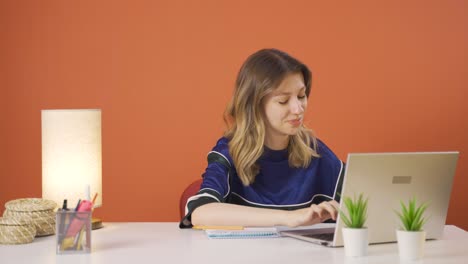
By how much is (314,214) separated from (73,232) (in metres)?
0.73

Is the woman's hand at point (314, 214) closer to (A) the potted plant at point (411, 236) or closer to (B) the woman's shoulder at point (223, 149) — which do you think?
(A) the potted plant at point (411, 236)

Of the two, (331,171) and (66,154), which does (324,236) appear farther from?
(66,154)

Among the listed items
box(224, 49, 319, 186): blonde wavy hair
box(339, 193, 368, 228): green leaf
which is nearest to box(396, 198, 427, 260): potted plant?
box(339, 193, 368, 228): green leaf

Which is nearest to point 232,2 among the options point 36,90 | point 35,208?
point 36,90

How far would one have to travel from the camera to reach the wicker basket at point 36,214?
2.38 metres

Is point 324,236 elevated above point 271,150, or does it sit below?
below

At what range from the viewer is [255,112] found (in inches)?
113

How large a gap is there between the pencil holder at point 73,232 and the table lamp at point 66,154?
0.48 m

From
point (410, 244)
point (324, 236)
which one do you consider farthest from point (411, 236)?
point (324, 236)

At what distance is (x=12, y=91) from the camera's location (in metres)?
3.91

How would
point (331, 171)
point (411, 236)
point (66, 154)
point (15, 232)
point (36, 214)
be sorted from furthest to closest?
point (331, 171) < point (66, 154) < point (36, 214) < point (15, 232) < point (411, 236)

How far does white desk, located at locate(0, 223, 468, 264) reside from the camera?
1.97 meters

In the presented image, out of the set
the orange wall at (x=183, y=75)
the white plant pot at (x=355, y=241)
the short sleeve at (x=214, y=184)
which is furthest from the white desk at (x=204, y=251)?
the orange wall at (x=183, y=75)

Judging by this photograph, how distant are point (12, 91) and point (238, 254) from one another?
2.29 meters
